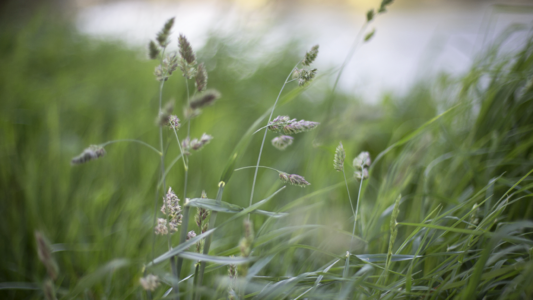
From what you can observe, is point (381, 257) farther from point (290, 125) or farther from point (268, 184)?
point (268, 184)

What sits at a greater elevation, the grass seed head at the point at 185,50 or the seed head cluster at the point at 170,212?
the grass seed head at the point at 185,50

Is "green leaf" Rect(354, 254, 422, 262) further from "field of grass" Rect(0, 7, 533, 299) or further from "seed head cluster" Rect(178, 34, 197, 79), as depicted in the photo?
"seed head cluster" Rect(178, 34, 197, 79)

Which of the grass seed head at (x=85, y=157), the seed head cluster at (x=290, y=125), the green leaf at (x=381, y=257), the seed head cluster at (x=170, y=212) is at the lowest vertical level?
the green leaf at (x=381, y=257)

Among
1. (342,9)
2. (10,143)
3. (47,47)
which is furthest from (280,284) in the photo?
(342,9)

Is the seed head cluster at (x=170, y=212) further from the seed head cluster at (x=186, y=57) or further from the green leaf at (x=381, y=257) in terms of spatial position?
the green leaf at (x=381, y=257)

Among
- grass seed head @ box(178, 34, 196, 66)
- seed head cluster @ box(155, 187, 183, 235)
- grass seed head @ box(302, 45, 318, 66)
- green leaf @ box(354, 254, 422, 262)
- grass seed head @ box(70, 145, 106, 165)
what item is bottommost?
green leaf @ box(354, 254, 422, 262)

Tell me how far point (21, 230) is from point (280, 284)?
850mm

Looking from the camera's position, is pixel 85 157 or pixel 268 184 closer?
pixel 85 157

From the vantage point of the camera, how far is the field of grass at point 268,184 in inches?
19.4

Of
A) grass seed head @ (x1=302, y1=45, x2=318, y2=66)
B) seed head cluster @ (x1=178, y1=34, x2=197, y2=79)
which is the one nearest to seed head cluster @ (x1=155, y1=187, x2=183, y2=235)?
seed head cluster @ (x1=178, y1=34, x2=197, y2=79)

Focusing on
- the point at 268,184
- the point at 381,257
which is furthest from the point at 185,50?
the point at 268,184

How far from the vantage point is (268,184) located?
1.10 m

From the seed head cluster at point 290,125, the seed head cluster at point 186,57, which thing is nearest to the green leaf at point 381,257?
the seed head cluster at point 290,125

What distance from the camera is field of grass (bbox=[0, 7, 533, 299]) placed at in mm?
492
